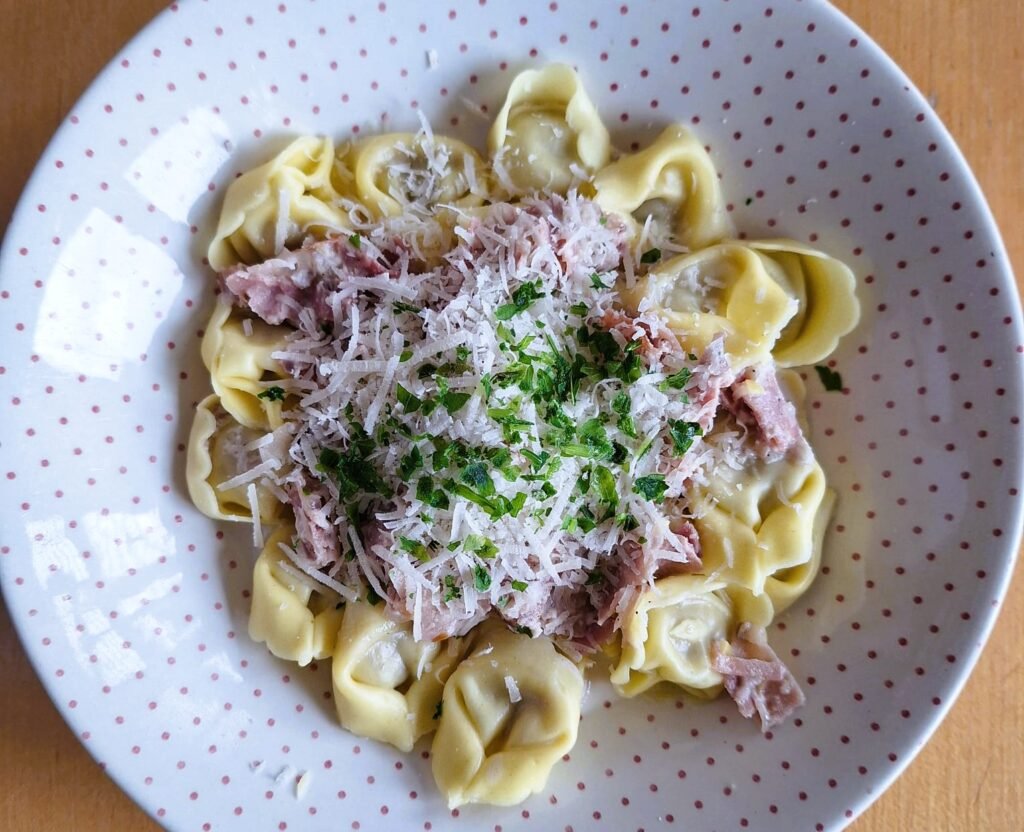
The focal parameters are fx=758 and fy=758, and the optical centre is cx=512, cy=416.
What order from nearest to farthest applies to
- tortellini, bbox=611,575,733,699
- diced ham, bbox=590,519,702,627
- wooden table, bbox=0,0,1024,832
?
diced ham, bbox=590,519,702,627 < tortellini, bbox=611,575,733,699 < wooden table, bbox=0,0,1024,832

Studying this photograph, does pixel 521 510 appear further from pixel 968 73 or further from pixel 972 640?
pixel 968 73

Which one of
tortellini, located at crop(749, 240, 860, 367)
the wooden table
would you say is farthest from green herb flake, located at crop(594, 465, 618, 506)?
the wooden table

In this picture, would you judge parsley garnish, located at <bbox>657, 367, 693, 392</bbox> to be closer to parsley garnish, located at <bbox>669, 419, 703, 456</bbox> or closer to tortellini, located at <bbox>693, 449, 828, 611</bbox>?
parsley garnish, located at <bbox>669, 419, 703, 456</bbox>

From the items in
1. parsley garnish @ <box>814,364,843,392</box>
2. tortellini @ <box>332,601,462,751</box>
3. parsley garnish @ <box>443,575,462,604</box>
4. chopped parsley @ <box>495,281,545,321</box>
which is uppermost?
chopped parsley @ <box>495,281,545,321</box>

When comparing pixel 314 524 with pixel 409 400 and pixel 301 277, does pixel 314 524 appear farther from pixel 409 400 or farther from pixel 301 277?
pixel 301 277

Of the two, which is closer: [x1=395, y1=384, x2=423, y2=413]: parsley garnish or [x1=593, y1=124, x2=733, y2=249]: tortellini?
[x1=395, y1=384, x2=423, y2=413]: parsley garnish

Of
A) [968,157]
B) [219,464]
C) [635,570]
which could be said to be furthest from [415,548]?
[968,157]
